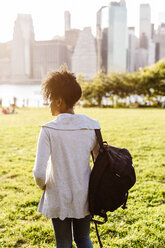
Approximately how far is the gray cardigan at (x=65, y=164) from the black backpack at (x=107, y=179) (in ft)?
0.19

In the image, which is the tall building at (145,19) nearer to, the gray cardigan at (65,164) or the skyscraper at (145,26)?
the skyscraper at (145,26)

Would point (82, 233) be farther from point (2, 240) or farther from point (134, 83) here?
point (134, 83)

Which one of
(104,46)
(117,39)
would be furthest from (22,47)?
(117,39)

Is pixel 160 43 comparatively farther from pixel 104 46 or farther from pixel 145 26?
pixel 104 46

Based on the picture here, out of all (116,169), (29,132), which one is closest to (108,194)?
(116,169)

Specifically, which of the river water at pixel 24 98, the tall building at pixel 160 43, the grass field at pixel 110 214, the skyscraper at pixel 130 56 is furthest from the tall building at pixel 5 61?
the grass field at pixel 110 214

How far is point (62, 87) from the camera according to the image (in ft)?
6.28

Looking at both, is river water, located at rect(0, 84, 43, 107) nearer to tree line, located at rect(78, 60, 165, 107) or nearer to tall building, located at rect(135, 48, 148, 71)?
tree line, located at rect(78, 60, 165, 107)

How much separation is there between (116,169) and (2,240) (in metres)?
2.03

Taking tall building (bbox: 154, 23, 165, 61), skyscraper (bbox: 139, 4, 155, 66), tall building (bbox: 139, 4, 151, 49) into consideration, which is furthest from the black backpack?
tall building (bbox: 139, 4, 151, 49)

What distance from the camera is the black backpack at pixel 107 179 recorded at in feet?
6.56

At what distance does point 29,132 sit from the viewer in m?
10.9

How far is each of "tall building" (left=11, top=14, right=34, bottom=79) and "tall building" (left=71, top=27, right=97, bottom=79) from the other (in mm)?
20257

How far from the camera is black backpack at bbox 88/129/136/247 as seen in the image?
2000 millimetres
